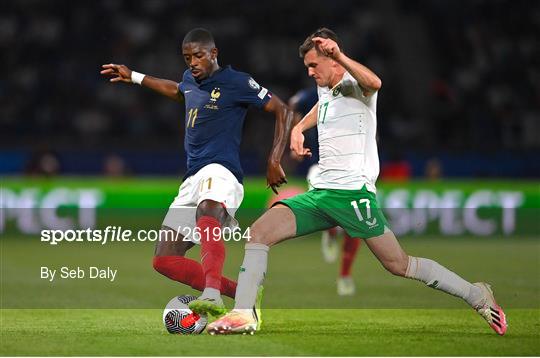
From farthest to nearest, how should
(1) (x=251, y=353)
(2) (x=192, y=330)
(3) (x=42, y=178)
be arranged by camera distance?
1. (3) (x=42, y=178)
2. (2) (x=192, y=330)
3. (1) (x=251, y=353)

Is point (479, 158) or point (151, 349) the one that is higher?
point (479, 158)

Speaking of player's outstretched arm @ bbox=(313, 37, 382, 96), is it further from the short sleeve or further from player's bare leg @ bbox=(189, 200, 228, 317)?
player's bare leg @ bbox=(189, 200, 228, 317)

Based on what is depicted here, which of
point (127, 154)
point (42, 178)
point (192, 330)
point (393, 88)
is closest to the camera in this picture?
point (192, 330)

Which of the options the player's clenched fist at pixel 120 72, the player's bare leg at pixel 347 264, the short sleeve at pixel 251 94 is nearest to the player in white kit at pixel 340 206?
the short sleeve at pixel 251 94

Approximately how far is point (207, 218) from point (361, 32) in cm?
1743

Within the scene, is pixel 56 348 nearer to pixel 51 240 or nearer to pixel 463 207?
pixel 51 240

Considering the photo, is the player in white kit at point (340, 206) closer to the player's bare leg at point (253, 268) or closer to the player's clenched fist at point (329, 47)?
the player's bare leg at point (253, 268)

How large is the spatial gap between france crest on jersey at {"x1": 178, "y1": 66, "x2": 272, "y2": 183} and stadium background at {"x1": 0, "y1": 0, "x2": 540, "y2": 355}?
3.93m

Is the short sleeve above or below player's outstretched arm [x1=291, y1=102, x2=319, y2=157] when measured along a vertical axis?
above

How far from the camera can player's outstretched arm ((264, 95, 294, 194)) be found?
8.15 m

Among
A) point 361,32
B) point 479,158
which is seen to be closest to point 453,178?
point 479,158

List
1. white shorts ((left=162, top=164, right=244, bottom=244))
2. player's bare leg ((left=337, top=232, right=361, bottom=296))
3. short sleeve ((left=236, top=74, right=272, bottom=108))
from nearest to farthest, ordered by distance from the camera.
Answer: white shorts ((left=162, top=164, right=244, bottom=244)), short sleeve ((left=236, top=74, right=272, bottom=108)), player's bare leg ((left=337, top=232, right=361, bottom=296))

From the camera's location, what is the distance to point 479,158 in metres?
22.4

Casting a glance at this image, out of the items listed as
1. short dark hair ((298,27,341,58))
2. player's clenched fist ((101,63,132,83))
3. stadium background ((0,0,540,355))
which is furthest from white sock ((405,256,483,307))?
stadium background ((0,0,540,355))
